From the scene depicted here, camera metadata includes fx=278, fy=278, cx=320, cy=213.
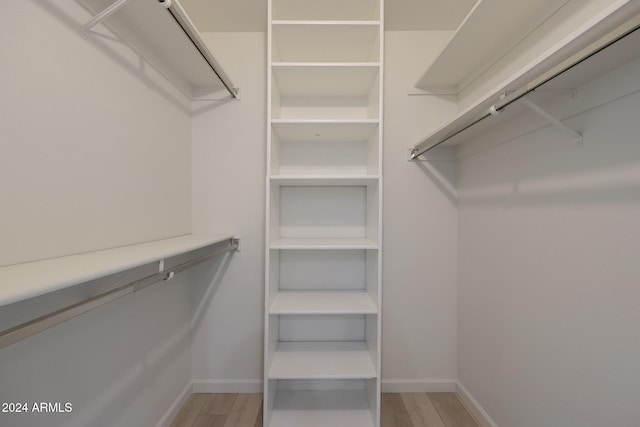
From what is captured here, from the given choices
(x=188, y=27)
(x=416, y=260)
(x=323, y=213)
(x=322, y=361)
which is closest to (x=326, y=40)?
(x=188, y=27)

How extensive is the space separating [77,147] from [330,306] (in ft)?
4.28

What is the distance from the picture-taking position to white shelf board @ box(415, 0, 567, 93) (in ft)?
3.76

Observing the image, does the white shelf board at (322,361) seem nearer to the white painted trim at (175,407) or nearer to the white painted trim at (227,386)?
the white painted trim at (227,386)

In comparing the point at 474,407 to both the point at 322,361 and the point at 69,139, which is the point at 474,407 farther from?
the point at 69,139

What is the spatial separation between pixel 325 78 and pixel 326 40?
0.20 metres

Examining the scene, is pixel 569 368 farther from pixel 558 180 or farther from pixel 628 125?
pixel 628 125

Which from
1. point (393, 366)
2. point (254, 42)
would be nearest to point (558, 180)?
point (393, 366)

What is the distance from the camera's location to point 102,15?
916 mm

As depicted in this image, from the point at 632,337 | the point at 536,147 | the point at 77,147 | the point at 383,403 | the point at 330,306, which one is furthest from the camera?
the point at 383,403

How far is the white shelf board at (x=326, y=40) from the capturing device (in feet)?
4.84

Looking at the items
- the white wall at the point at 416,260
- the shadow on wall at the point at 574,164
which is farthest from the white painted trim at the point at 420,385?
the shadow on wall at the point at 574,164

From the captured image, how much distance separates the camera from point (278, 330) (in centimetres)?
184

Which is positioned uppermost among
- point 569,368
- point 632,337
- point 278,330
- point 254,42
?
point 254,42

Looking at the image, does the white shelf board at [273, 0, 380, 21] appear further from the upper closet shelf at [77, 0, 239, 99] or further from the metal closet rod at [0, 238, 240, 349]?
the metal closet rod at [0, 238, 240, 349]
